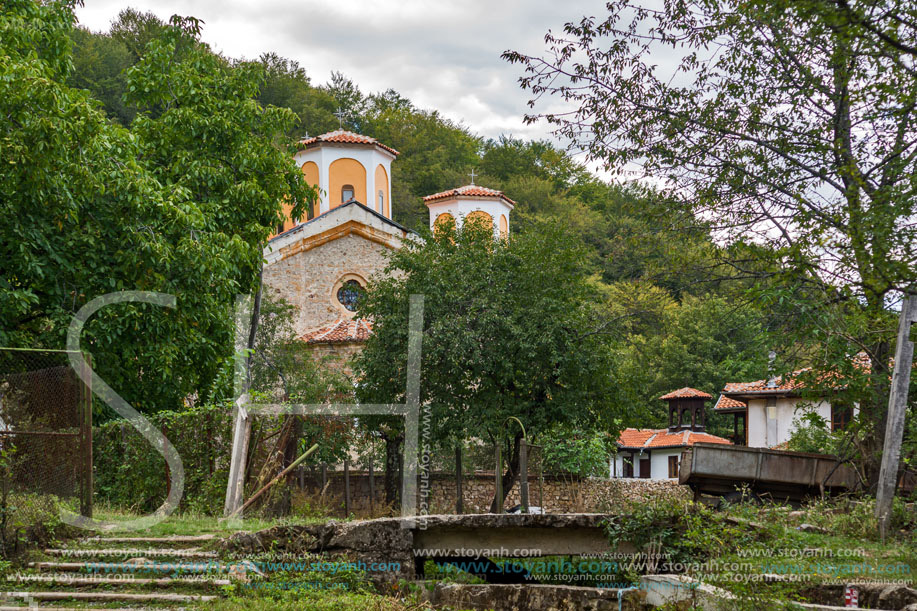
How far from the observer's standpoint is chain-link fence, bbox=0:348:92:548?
8.74 meters

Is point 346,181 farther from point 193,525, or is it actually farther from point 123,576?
point 123,576

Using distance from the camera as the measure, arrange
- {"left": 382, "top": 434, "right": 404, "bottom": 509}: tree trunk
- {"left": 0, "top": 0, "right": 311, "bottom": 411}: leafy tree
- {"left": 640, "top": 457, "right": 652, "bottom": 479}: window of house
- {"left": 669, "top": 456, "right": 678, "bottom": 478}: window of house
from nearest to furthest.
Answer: {"left": 0, "top": 0, "right": 311, "bottom": 411}: leafy tree, {"left": 382, "top": 434, "right": 404, "bottom": 509}: tree trunk, {"left": 669, "top": 456, "right": 678, "bottom": 478}: window of house, {"left": 640, "top": 457, "right": 652, "bottom": 479}: window of house

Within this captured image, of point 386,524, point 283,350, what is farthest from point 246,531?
point 283,350

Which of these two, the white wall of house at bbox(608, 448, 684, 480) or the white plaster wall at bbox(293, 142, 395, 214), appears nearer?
the white plaster wall at bbox(293, 142, 395, 214)

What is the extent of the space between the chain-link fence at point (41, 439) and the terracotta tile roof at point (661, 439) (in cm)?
2492

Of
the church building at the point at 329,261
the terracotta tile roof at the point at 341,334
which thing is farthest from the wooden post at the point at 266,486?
the church building at the point at 329,261

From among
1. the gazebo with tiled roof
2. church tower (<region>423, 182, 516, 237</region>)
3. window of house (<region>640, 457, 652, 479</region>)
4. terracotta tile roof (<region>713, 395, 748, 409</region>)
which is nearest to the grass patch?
terracotta tile roof (<region>713, 395, 748, 409</region>)

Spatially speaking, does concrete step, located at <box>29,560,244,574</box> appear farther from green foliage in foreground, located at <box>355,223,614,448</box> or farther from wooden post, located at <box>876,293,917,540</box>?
green foliage in foreground, located at <box>355,223,614,448</box>

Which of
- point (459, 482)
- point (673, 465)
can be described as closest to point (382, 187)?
point (673, 465)

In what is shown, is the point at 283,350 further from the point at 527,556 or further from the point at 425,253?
the point at 527,556

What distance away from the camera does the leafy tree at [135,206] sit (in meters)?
12.1

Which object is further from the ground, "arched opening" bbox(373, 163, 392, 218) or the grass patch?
"arched opening" bbox(373, 163, 392, 218)

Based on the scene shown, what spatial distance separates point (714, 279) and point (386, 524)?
251 inches

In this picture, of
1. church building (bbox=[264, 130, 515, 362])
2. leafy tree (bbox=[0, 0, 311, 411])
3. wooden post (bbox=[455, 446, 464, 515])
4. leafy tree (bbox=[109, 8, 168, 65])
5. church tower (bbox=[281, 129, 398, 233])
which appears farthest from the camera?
leafy tree (bbox=[109, 8, 168, 65])
